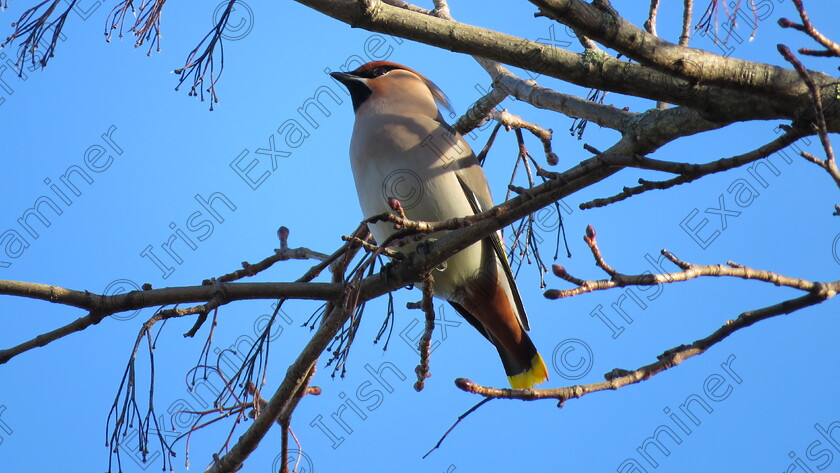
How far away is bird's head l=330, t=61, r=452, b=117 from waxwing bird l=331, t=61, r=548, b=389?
17 millimetres

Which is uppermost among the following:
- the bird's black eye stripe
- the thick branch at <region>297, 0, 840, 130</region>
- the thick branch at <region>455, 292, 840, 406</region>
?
the bird's black eye stripe

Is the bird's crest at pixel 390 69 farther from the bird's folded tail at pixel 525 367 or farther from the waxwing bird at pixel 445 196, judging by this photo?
the bird's folded tail at pixel 525 367

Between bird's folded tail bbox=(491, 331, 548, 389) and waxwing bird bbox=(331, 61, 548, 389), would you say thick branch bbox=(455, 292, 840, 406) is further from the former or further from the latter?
bird's folded tail bbox=(491, 331, 548, 389)

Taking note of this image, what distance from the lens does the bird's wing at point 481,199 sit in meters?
4.00

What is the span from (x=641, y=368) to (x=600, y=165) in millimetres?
531

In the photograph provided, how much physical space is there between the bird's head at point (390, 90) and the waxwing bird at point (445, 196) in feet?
A: 0.06

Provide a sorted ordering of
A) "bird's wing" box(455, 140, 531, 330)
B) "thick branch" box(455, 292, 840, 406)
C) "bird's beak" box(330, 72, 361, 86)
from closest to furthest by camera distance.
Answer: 1. "thick branch" box(455, 292, 840, 406)
2. "bird's wing" box(455, 140, 531, 330)
3. "bird's beak" box(330, 72, 361, 86)

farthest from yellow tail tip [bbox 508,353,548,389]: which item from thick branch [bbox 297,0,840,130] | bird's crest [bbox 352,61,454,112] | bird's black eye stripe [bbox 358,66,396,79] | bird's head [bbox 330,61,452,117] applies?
A: thick branch [bbox 297,0,840,130]

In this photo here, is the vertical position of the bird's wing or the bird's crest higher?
the bird's crest

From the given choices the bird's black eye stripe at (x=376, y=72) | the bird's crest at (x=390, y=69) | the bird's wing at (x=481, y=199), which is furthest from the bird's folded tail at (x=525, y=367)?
the bird's black eye stripe at (x=376, y=72)

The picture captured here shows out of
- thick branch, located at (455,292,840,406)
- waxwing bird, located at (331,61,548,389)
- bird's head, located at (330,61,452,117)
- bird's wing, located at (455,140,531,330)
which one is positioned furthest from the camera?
bird's head, located at (330,61,452,117)

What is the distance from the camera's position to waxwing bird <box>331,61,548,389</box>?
12.5 feet

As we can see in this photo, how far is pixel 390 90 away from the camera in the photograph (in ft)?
14.9

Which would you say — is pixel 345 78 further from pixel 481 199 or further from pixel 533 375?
pixel 533 375
